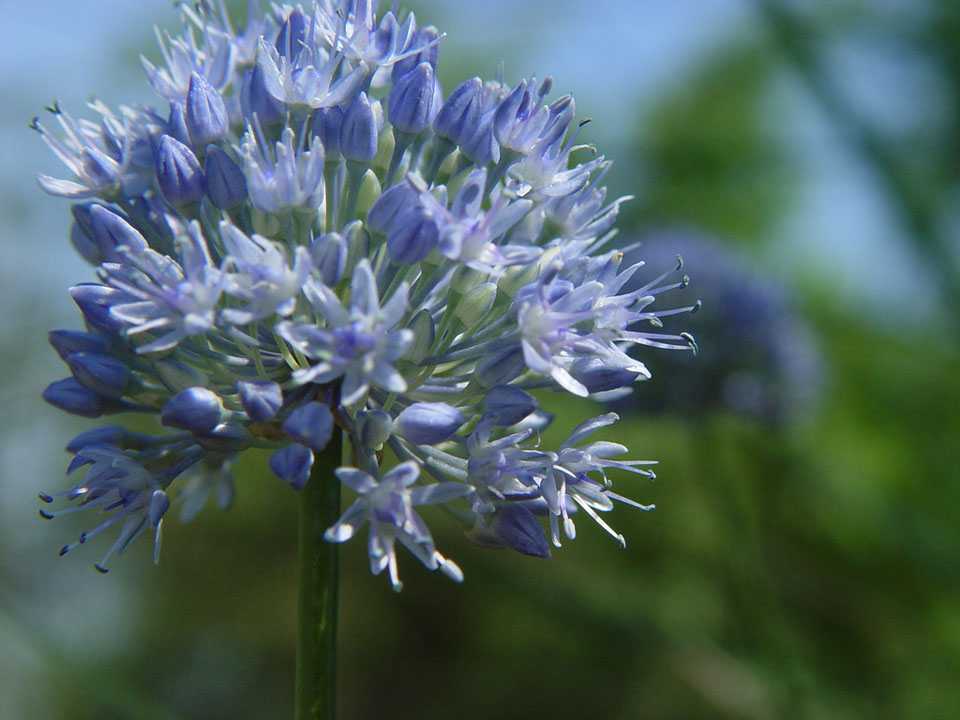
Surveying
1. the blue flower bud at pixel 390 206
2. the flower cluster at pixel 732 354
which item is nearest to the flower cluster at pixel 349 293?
the blue flower bud at pixel 390 206

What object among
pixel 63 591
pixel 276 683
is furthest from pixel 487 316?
pixel 276 683

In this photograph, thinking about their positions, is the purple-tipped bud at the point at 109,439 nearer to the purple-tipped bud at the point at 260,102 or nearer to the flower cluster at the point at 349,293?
the flower cluster at the point at 349,293

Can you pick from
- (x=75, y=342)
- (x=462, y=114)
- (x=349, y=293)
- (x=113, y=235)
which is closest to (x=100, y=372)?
(x=75, y=342)

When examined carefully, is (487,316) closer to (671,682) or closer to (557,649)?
(671,682)

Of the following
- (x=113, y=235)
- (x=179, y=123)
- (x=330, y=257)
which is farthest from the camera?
(x=179, y=123)

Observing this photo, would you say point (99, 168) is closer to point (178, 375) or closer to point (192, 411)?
point (178, 375)

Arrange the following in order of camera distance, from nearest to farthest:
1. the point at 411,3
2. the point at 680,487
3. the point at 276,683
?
1. the point at 680,487
2. the point at 276,683
3. the point at 411,3

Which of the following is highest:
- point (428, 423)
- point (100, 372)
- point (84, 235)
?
point (84, 235)
